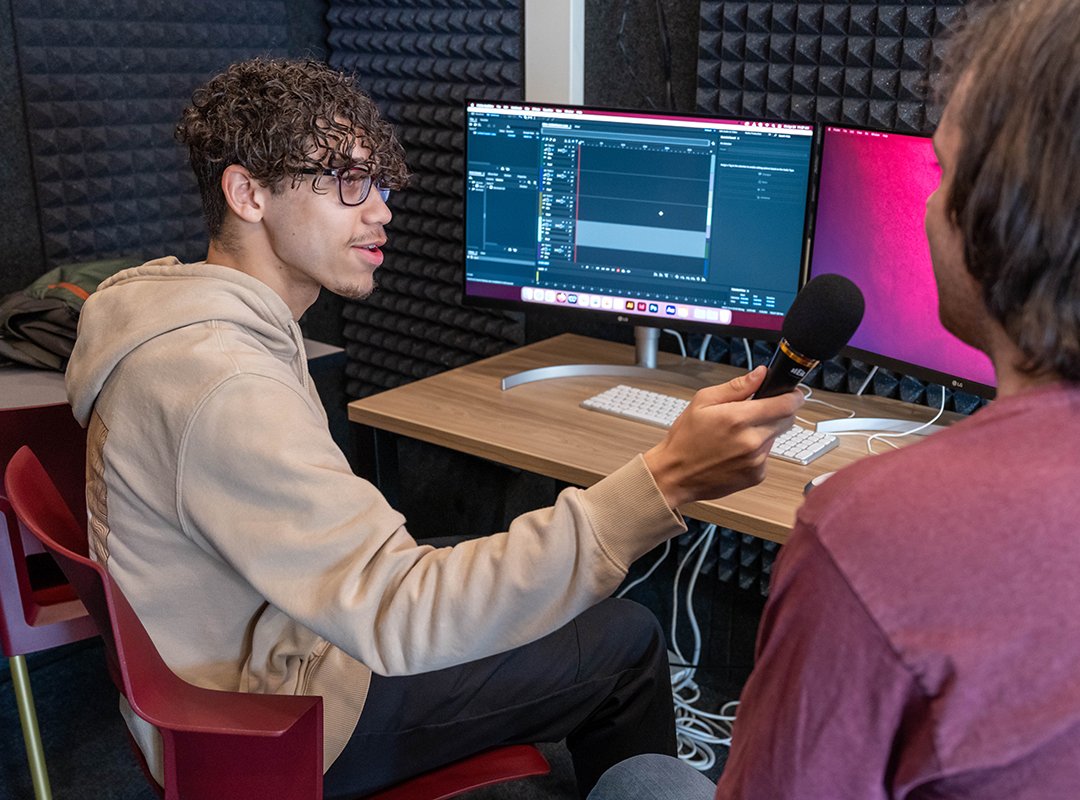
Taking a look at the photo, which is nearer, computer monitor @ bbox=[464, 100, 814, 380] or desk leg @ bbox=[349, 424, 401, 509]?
computer monitor @ bbox=[464, 100, 814, 380]

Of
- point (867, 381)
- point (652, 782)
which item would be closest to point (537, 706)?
point (652, 782)

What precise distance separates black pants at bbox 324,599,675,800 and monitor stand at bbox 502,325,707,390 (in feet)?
1.79

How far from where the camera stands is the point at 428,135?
2.48 m

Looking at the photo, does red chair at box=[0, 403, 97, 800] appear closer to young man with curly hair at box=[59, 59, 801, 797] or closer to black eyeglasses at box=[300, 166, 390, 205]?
young man with curly hair at box=[59, 59, 801, 797]

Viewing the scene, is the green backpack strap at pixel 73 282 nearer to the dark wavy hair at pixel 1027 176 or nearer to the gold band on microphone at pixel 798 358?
the gold band on microphone at pixel 798 358

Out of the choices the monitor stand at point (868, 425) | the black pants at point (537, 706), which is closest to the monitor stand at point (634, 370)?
the monitor stand at point (868, 425)

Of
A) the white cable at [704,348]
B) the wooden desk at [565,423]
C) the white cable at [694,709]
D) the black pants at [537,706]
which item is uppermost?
the white cable at [704,348]

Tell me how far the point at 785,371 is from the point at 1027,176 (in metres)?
0.49

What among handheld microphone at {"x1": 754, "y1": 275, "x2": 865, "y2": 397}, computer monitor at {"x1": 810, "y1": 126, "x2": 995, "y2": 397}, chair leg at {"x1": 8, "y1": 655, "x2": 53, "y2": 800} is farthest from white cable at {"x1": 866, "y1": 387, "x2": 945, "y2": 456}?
chair leg at {"x1": 8, "y1": 655, "x2": 53, "y2": 800}

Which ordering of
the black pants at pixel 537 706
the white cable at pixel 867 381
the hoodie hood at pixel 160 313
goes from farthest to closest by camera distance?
1. the white cable at pixel 867 381
2. the black pants at pixel 537 706
3. the hoodie hood at pixel 160 313

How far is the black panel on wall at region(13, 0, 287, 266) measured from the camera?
228 cm

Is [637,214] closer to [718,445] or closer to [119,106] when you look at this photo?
[718,445]

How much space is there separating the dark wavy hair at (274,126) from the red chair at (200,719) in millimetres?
428

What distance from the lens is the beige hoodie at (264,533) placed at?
1.08 metres
